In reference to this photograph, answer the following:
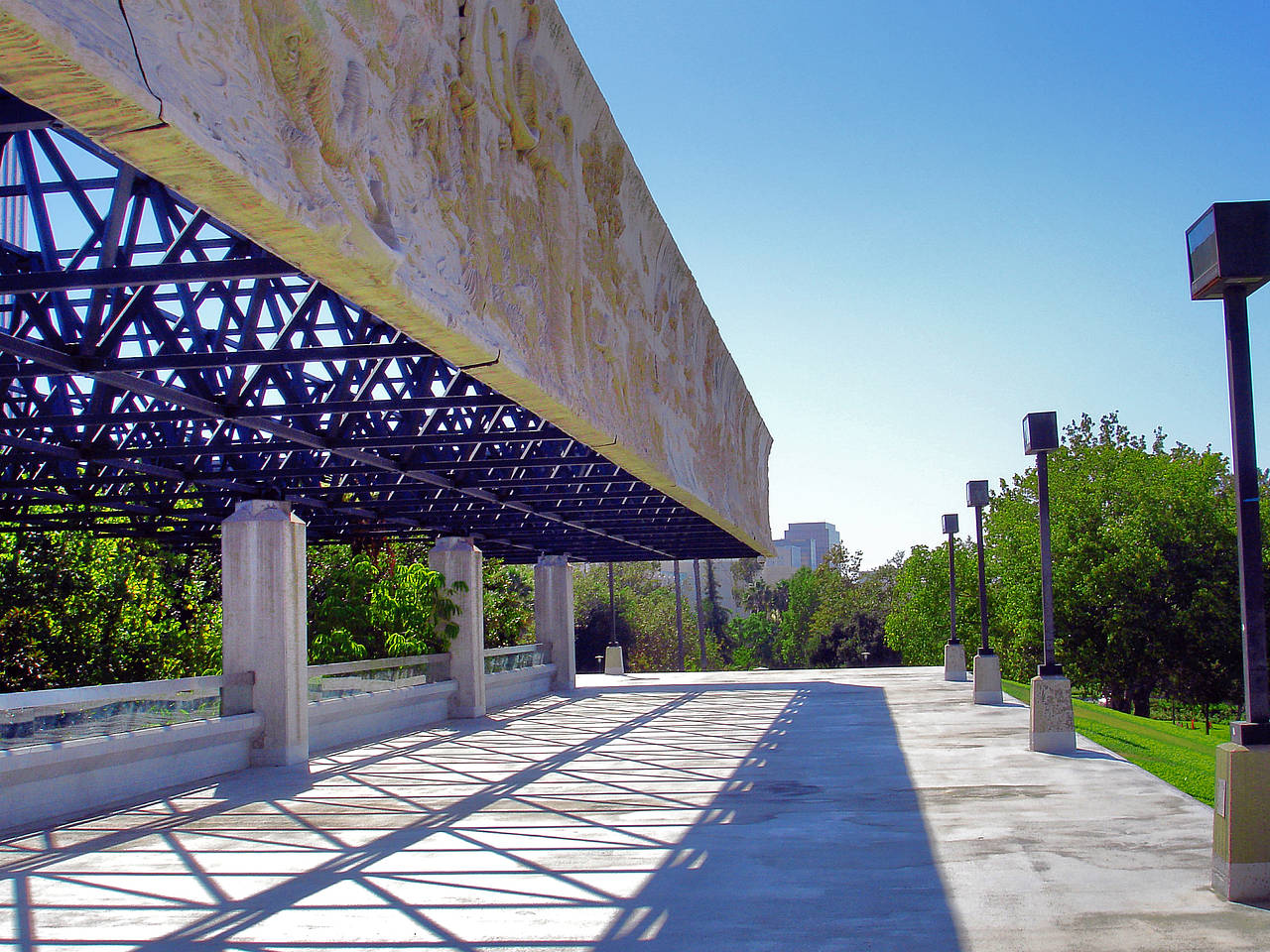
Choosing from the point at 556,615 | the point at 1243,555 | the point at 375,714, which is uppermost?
the point at 1243,555

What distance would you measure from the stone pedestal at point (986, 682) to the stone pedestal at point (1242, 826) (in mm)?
18420

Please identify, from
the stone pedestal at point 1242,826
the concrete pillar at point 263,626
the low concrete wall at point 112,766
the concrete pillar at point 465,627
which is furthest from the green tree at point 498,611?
the stone pedestal at point 1242,826

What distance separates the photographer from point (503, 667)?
3216cm

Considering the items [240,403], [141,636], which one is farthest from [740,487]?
[240,403]

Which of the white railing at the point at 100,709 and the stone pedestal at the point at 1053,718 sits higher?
the white railing at the point at 100,709

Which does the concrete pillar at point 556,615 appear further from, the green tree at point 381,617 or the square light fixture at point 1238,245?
the square light fixture at point 1238,245

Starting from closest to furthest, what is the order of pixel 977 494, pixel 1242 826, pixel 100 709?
pixel 1242 826
pixel 100 709
pixel 977 494

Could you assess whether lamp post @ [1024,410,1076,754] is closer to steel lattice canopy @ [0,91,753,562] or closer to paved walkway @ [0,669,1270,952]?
paved walkway @ [0,669,1270,952]

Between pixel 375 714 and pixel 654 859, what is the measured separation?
14.0 metres

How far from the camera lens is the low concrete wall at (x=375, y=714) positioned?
20.8 meters

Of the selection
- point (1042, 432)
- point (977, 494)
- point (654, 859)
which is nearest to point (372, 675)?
point (1042, 432)

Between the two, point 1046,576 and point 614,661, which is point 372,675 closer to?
point 1046,576

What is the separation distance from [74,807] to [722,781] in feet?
26.5

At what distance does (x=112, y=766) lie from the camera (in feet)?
48.7
